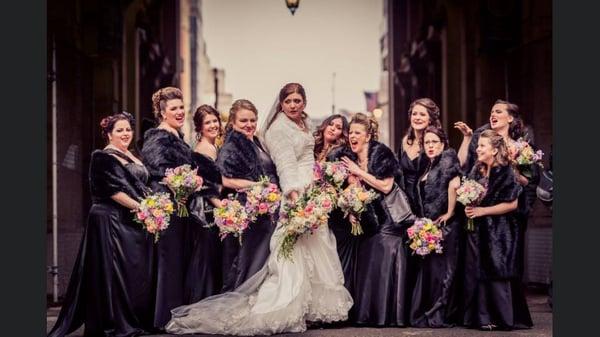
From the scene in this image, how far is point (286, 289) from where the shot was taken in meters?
9.54

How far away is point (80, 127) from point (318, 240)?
5.94 metres

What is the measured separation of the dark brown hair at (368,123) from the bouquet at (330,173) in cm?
49

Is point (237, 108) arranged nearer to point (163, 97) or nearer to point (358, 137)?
point (163, 97)

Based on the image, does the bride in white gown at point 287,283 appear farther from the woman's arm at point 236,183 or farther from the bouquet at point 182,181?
the bouquet at point 182,181

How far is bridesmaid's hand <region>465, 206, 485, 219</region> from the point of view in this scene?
999 centimetres

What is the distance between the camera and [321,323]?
9.95 meters

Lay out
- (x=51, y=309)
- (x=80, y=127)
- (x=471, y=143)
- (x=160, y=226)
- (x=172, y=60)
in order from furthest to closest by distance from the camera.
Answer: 1. (x=172, y=60)
2. (x=80, y=127)
3. (x=51, y=309)
4. (x=471, y=143)
5. (x=160, y=226)

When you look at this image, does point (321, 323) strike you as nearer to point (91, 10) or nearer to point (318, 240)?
point (318, 240)

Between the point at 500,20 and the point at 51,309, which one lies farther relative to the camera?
A: the point at 500,20

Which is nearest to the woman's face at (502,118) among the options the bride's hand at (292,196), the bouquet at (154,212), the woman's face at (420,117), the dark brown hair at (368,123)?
the woman's face at (420,117)

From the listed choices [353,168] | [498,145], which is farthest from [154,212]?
[498,145]

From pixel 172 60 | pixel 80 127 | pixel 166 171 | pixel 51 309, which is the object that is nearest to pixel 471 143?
pixel 166 171

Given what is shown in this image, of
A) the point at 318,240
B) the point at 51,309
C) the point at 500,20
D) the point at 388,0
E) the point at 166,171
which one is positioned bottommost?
the point at 51,309

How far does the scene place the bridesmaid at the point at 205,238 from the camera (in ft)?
32.8
